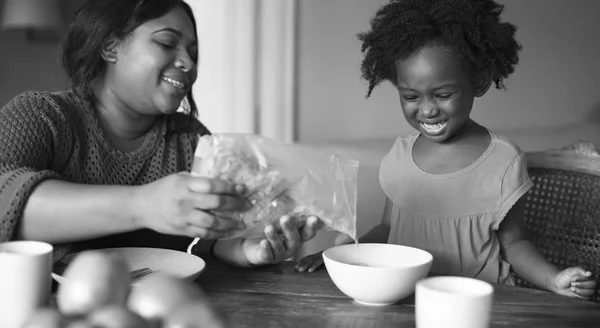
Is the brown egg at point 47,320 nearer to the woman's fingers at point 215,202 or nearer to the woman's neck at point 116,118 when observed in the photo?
the woman's fingers at point 215,202

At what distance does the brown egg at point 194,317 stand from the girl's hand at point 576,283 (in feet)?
2.71

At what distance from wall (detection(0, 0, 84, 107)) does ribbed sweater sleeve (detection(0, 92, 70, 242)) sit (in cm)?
175

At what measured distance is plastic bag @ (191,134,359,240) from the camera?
1.02m

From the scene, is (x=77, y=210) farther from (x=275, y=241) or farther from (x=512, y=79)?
(x=512, y=79)

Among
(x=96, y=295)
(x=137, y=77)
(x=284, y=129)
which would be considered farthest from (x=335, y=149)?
(x=96, y=295)

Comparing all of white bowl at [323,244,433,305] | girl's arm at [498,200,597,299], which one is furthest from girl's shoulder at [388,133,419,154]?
white bowl at [323,244,433,305]

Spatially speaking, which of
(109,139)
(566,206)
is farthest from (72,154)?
(566,206)

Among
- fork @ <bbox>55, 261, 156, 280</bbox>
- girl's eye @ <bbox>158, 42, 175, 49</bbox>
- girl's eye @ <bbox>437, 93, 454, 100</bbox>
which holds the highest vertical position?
girl's eye @ <bbox>158, 42, 175, 49</bbox>

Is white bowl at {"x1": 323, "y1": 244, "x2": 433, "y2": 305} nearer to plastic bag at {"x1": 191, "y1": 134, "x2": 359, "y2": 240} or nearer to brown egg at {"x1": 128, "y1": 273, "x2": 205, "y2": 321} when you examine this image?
plastic bag at {"x1": 191, "y1": 134, "x2": 359, "y2": 240}

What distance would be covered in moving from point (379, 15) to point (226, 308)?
92 centimetres

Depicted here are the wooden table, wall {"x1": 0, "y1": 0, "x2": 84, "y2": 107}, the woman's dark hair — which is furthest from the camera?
wall {"x1": 0, "y1": 0, "x2": 84, "y2": 107}

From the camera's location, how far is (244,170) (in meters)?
1.02

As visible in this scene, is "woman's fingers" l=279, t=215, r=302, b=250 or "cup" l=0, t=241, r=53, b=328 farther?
"woman's fingers" l=279, t=215, r=302, b=250

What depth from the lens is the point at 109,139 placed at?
1.45 meters
